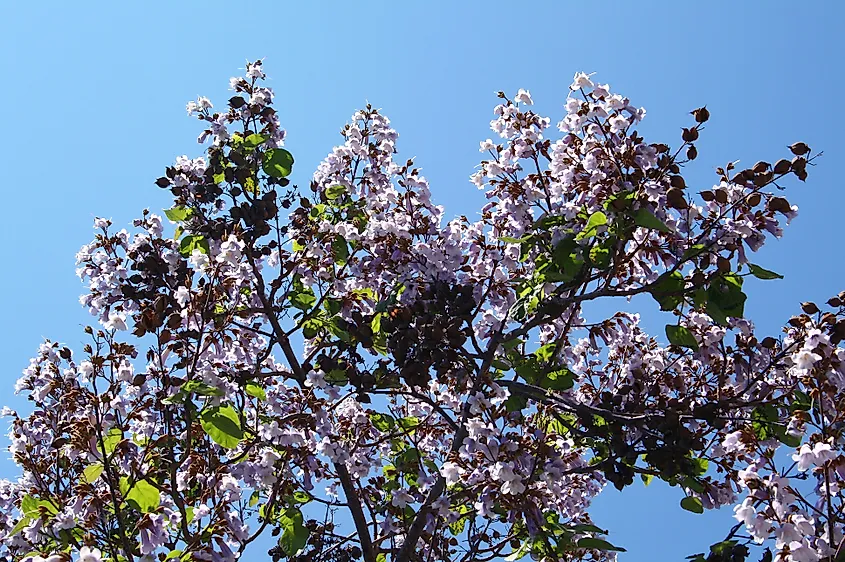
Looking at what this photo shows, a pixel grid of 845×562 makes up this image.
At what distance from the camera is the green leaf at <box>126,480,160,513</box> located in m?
4.79

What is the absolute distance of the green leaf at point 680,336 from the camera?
593 centimetres

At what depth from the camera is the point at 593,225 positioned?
5.46 metres

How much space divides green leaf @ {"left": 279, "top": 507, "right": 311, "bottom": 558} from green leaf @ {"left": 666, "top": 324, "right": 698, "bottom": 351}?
3064 millimetres

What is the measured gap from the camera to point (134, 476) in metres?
4.83

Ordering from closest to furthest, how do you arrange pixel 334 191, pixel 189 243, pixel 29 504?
1. pixel 29 504
2. pixel 189 243
3. pixel 334 191

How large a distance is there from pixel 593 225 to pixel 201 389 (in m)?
2.69

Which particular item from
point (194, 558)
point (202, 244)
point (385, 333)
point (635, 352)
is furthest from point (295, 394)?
point (635, 352)

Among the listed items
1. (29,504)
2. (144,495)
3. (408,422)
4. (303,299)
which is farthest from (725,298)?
(29,504)

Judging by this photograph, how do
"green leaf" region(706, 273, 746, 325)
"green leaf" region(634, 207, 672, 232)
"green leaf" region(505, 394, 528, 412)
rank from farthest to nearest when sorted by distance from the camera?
"green leaf" region(505, 394, 528, 412) < "green leaf" region(706, 273, 746, 325) < "green leaf" region(634, 207, 672, 232)

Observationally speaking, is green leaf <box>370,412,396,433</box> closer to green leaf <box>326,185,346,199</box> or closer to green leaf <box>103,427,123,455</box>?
green leaf <box>326,185,346,199</box>

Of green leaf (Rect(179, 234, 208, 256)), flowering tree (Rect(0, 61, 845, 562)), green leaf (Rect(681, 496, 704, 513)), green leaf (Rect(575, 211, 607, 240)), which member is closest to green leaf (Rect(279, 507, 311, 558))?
flowering tree (Rect(0, 61, 845, 562))

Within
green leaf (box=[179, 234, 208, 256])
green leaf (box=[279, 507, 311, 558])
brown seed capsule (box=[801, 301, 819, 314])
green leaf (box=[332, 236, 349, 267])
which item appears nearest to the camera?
brown seed capsule (box=[801, 301, 819, 314])

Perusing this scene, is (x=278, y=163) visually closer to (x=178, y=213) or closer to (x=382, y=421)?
(x=178, y=213)

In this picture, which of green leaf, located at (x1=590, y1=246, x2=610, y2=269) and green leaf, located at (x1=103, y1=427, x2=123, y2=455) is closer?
green leaf, located at (x1=103, y1=427, x2=123, y2=455)
